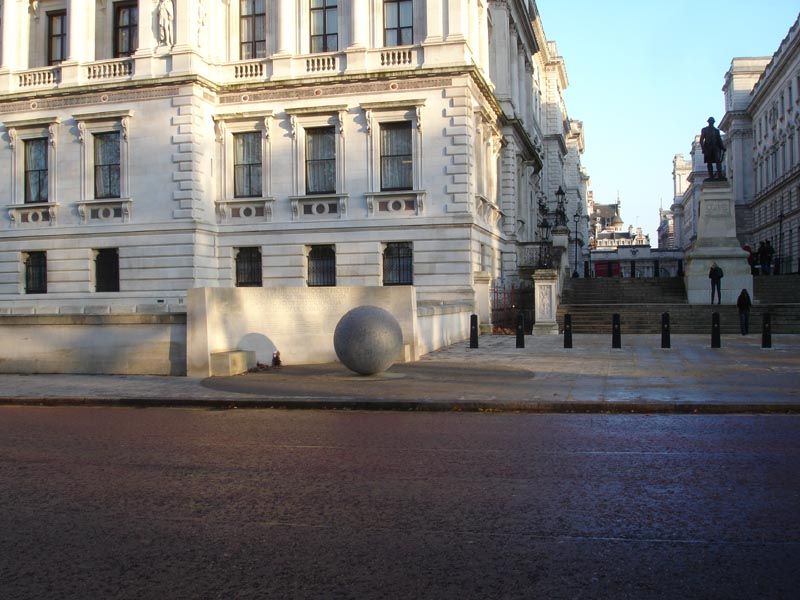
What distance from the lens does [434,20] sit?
32344 millimetres

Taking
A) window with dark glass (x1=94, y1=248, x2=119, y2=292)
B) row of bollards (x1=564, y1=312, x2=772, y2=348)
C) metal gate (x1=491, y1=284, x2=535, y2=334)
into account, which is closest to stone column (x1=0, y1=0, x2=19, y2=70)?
window with dark glass (x1=94, y1=248, x2=119, y2=292)

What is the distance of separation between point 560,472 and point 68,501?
168 inches

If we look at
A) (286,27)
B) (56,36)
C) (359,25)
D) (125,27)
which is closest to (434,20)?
(359,25)

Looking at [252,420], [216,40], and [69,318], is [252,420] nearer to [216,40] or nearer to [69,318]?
[69,318]

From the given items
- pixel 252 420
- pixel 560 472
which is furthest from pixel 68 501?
pixel 252 420

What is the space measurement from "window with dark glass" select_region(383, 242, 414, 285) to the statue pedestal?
40.0ft

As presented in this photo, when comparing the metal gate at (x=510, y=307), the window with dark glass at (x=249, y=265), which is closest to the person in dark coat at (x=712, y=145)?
the metal gate at (x=510, y=307)

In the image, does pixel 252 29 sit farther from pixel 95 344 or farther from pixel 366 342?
pixel 366 342

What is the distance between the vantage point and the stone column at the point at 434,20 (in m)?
32.2

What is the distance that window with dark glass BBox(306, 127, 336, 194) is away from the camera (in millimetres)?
33750

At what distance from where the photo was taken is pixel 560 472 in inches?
294

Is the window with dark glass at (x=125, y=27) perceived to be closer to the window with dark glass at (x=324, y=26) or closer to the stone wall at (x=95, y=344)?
the window with dark glass at (x=324, y=26)

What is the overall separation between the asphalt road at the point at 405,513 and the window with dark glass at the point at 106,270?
25481 mm

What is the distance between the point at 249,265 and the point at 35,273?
956 cm
